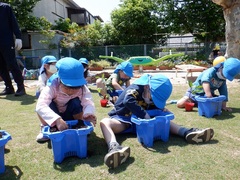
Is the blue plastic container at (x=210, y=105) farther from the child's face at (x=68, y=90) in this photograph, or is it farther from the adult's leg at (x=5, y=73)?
the adult's leg at (x=5, y=73)

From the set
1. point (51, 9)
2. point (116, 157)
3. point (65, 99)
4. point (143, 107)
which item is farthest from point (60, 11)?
point (116, 157)

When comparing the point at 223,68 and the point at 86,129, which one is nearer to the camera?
the point at 86,129

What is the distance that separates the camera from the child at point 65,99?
193cm

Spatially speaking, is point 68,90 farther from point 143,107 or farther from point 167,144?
point 167,144

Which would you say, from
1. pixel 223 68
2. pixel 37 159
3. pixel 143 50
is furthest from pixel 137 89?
pixel 143 50

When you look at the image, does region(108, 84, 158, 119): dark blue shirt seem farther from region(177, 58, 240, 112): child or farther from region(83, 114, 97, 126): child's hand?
region(177, 58, 240, 112): child

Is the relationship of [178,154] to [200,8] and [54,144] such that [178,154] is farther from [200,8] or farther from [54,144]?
[200,8]

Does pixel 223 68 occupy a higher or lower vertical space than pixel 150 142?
higher

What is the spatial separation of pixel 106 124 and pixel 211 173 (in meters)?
0.97

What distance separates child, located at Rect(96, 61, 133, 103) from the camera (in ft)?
12.2

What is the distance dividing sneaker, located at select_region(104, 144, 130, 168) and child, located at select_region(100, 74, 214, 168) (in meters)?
0.02

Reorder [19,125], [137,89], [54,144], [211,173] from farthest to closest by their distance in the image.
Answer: [19,125] < [137,89] < [54,144] < [211,173]

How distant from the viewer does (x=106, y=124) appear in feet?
7.31

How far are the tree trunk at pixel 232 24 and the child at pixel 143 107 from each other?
5.43m
